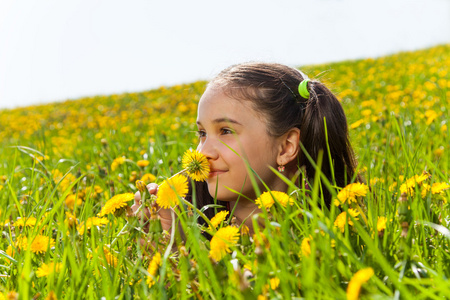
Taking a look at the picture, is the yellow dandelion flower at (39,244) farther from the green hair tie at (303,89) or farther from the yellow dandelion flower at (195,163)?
the green hair tie at (303,89)

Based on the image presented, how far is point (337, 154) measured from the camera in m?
2.12

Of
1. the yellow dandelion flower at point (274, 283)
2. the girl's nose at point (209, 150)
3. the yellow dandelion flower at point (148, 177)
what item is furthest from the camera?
the yellow dandelion flower at point (148, 177)

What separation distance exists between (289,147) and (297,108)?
0.20 meters

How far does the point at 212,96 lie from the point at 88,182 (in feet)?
4.14

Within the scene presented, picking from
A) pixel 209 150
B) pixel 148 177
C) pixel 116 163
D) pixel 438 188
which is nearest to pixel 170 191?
pixel 209 150

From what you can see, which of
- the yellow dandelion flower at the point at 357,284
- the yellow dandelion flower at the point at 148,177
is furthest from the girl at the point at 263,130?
the yellow dandelion flower at the point at 357,284

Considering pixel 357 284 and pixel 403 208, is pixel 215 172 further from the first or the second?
pixel 357 284

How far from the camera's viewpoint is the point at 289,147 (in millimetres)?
1985

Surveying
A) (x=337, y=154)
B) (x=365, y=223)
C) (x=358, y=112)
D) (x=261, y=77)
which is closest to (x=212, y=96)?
(x=261, y=77)

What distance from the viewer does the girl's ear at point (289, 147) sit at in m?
1.94

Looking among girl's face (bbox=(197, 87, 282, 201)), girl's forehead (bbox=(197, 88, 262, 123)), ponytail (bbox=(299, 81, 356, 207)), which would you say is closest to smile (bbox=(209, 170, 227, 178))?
girl's face (bbox=(197, 87, 282, 201))

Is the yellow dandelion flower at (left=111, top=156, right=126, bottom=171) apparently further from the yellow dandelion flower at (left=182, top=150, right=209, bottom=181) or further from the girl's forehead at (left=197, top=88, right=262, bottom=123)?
the yellow dandelion flower at (left=182, top=150, right=209, bottom=181)

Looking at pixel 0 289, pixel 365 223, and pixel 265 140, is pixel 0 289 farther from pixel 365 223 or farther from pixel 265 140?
pixel 265 140

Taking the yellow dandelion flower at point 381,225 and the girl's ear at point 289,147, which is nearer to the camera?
the yellow dandelion flower at point 381,225
